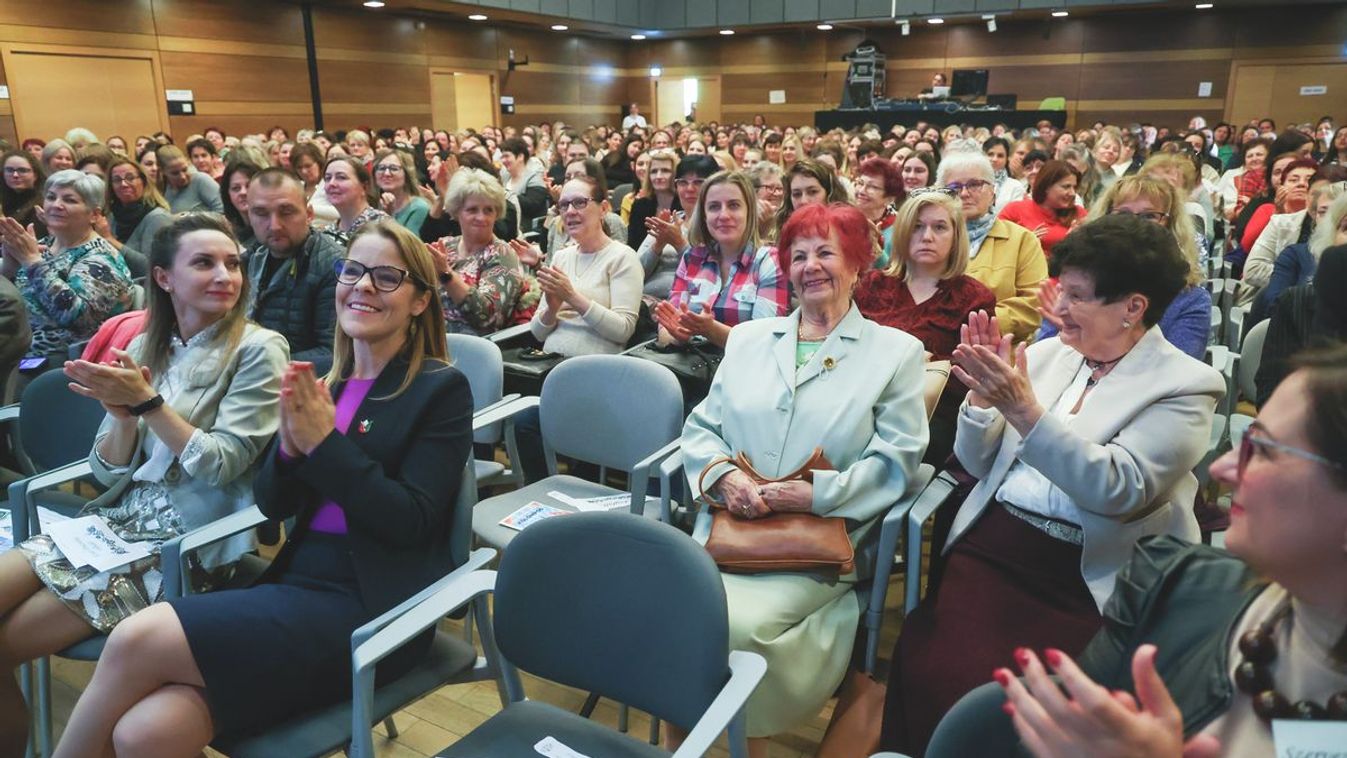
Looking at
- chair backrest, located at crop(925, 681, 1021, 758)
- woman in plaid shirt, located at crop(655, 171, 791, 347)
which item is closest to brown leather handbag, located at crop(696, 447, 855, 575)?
chair backrest, located at crop(925, 681, 1021, 758)

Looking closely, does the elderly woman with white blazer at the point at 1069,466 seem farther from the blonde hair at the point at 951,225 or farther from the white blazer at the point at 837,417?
the blonde hair at the point at 951,225

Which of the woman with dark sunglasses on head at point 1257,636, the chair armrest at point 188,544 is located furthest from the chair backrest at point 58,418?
the woman with dark sunglasses on head at point 1257,636

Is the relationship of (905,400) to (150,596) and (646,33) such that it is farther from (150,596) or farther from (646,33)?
(646,33)

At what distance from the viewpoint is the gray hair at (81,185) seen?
345cm

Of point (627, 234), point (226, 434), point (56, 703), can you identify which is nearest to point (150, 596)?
point (226, 434)

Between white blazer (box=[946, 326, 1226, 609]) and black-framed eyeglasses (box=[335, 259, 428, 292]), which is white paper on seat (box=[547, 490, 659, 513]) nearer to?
black-framed eyeglasses (box=[335, 259, 428, 292])

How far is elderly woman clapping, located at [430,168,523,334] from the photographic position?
12.0 ft

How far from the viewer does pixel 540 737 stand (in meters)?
1.54

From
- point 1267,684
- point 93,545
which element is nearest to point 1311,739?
point 1267,684

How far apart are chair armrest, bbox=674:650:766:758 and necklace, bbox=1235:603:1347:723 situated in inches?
27.5

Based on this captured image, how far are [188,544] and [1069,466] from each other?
1967mm

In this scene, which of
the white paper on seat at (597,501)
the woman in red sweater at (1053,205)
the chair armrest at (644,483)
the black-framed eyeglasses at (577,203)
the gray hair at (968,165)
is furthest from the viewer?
the woman in red sweater at (1053,205)

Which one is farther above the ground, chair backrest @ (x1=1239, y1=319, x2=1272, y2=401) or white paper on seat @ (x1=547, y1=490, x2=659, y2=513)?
chair backrest @ (x1=1239, y1=319, x2=1272, y2=401)

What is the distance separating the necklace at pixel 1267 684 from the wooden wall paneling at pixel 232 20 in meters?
13.0
